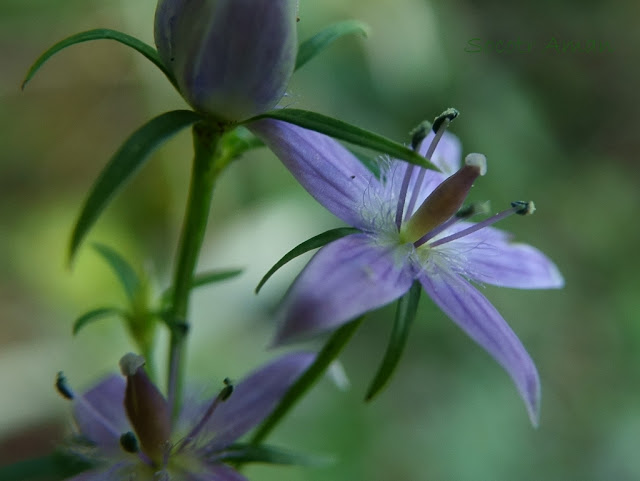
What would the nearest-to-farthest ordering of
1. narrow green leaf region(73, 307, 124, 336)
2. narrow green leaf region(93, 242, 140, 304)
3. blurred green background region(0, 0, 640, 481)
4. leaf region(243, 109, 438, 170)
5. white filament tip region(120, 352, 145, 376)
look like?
leaf region(243, 109, 438, 170), white filament tip region(120, 352, 145, 376), narrow green leaf region(73, 307, 124, 336), narrow green leaf region(93, 242, 140, 304), blurred green background region(0, 0, 640, 481)

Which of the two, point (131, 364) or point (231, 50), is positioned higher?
point (231, 50)

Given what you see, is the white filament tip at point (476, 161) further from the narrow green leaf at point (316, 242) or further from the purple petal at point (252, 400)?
the purple petal at point (252, 400)

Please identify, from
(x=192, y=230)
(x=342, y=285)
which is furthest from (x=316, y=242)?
(x=192, y=230)

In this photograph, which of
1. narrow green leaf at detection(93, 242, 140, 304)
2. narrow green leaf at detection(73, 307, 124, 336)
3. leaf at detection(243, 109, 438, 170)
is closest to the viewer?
leaf at detection(243, 109, 438, 170)

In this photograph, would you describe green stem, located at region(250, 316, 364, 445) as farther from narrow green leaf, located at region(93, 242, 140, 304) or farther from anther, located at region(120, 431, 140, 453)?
narrow green leaf, located at region(93, 242, 140, 304)

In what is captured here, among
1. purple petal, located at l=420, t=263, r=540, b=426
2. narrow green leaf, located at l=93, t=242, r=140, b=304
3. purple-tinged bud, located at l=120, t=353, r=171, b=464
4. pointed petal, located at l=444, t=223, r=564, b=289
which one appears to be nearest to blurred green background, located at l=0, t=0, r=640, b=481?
narrow green leaf, located at l=93, t=242, r=140, b=304

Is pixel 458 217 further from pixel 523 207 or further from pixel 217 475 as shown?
pixel 217 475

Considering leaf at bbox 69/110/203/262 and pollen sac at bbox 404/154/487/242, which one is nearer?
leaf at bbox 69/110/203/262
